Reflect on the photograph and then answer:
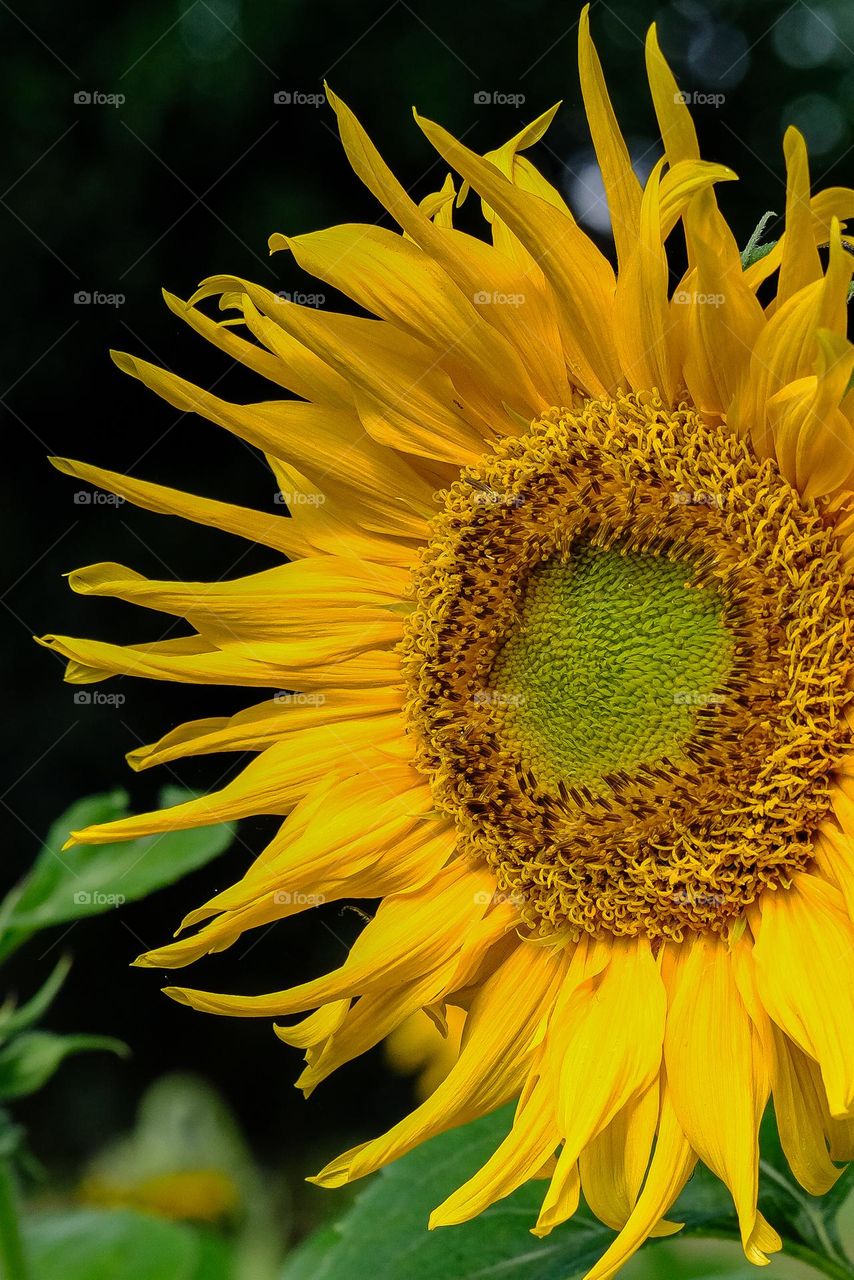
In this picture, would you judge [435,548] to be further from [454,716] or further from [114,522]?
[114,522]

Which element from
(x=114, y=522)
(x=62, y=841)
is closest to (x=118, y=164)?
(x=114, y=522)
